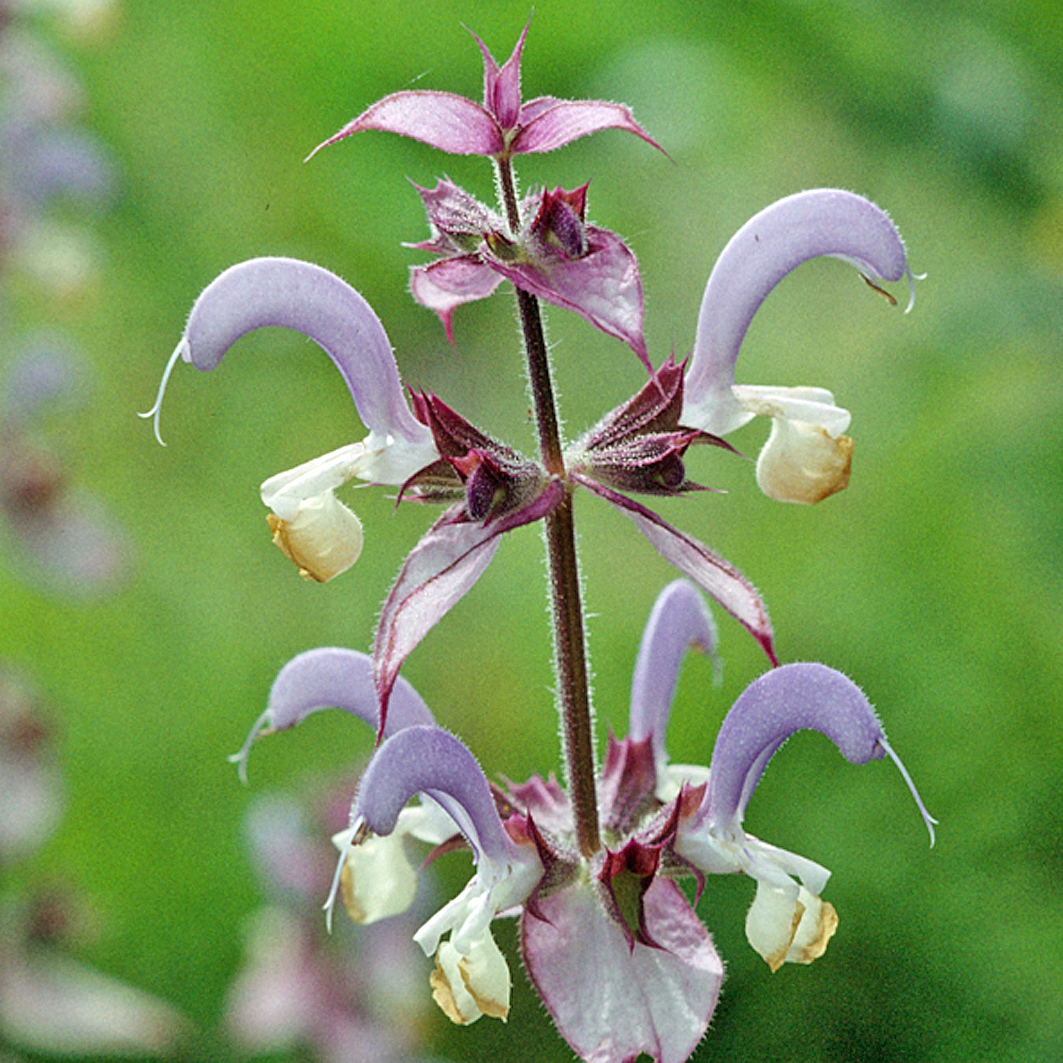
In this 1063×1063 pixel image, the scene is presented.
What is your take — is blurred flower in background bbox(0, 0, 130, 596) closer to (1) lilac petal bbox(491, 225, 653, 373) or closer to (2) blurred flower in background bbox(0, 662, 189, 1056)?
(2) blurred flower in background bbox(0, 662, 189, 1056)

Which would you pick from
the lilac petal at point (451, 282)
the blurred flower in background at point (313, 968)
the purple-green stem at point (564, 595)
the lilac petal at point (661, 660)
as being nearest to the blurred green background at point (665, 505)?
the blurred flower in background at point (313, 968)

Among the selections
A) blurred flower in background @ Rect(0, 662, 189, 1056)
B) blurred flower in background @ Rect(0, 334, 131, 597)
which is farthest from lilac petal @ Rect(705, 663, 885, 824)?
blurred flower in background @ Rect(0, 334, 131, 597)

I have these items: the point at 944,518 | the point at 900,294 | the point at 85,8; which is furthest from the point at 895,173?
the point at 85,8

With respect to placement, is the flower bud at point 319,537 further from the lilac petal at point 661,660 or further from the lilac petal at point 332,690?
the lilac petal at point 661,660

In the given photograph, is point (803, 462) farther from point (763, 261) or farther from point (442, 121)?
point (442, 121)

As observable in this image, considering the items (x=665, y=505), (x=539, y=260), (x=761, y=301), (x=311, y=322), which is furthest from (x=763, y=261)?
(x=665, y=505)

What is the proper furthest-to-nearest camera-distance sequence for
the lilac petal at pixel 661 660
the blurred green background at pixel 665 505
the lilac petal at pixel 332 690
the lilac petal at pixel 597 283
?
the blurred green background at pixel 665 505
the lilac petal at pixel 661 660
the lilac petal at pixel 332 690
the lilac petal at pixel 597 283

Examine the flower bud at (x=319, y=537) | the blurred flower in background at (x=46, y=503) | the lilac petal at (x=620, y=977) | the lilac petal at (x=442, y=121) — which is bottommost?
the blurred flower in background at (x=46, y=503)
